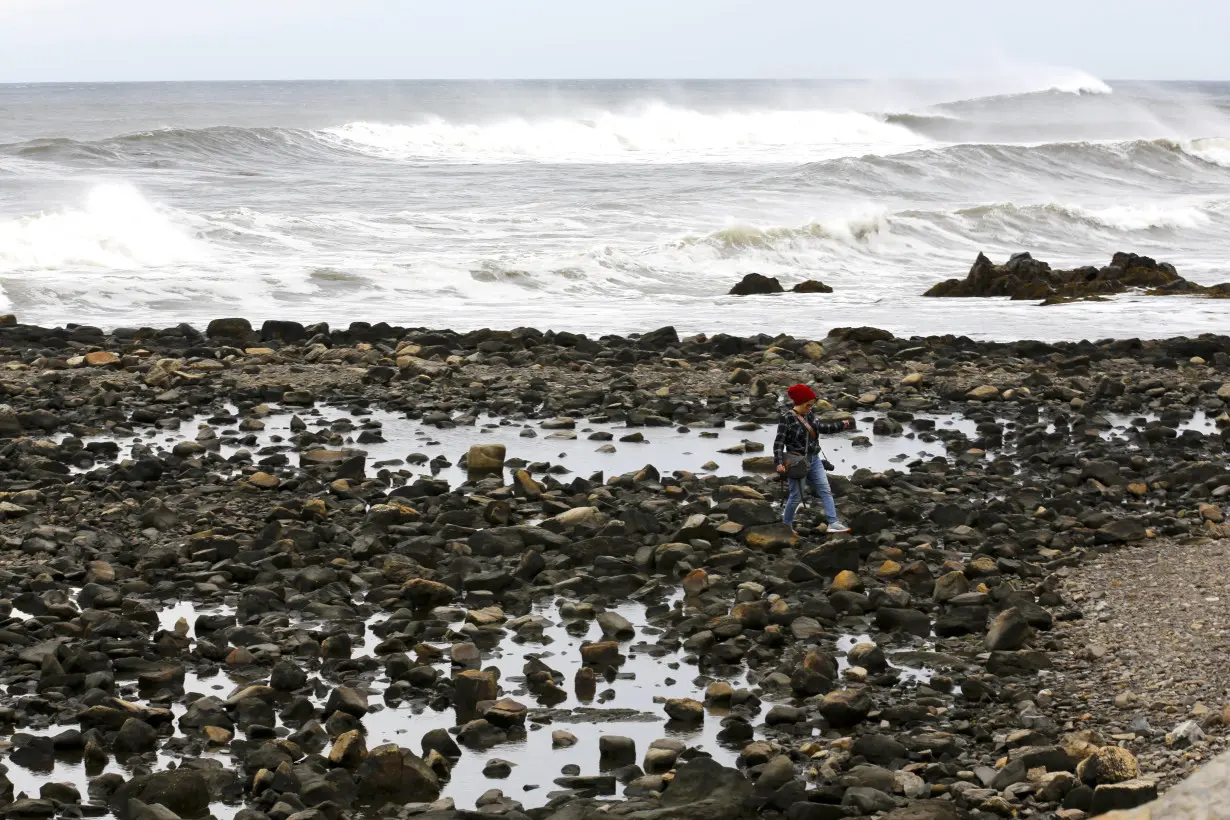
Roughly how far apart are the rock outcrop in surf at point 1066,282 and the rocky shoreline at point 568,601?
887 cm

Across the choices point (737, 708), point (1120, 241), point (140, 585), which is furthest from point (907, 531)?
point (1120, 241)

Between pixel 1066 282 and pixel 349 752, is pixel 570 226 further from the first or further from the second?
pixel 349 752

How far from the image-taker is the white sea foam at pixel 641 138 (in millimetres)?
57156

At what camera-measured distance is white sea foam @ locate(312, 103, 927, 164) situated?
188ft

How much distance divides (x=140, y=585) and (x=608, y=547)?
272 centimetres

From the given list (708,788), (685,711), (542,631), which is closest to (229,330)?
(542,631)

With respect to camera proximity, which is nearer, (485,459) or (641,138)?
(485,459)

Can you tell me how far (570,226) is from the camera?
30797 millimetres

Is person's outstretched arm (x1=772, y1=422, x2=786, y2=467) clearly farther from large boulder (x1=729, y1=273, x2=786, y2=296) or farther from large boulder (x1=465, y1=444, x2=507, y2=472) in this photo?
large boulder (x1=729, y1=273, x2=786, y2=296)

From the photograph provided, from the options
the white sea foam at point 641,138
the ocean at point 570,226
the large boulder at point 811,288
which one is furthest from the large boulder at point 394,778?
the white sea foam at point 641,138

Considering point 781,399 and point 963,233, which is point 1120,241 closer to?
point 963,233

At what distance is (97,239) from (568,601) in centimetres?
1979

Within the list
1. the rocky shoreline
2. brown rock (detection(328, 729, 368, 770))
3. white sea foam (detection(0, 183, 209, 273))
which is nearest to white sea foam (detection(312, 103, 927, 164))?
white sea foam (detection(0, 183, 209, 273))

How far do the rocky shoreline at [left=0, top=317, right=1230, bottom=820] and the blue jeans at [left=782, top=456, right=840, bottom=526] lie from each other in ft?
0.79
